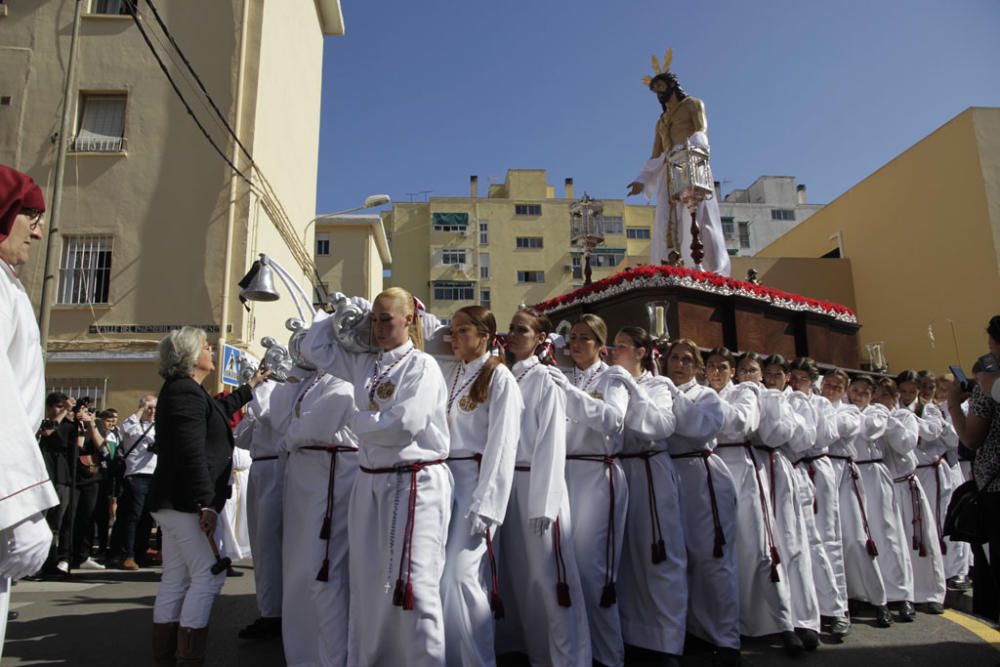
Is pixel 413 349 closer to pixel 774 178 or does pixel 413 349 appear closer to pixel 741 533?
pixel 741 533

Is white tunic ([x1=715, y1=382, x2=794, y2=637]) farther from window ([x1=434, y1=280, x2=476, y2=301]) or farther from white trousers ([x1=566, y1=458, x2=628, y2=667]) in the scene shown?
window ([x1=434, y1=280, x2=476, y2=301])

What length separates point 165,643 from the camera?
4094 millimetres

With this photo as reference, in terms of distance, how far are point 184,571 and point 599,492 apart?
8.31 ft

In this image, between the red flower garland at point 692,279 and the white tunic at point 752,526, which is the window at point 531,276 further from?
the white tunic at point 752,526

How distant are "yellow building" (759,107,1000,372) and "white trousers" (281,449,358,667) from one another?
1859 cm

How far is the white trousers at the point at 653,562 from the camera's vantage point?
15.3ft

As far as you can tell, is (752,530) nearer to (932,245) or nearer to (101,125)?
(101,125)

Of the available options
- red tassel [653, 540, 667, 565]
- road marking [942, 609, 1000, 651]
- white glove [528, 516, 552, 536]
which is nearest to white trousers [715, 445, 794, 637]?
red tassel [653, 540, 667, 565]

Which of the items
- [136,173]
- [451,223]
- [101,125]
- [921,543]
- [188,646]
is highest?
[451,223]

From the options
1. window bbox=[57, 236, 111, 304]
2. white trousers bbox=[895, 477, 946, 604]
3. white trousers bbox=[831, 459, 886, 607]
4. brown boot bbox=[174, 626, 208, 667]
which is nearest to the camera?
brown boot bbox=[174, 626, 208, 667]

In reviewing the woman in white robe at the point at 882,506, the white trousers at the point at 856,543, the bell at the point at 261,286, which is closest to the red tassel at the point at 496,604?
the bell at the point at 261,286

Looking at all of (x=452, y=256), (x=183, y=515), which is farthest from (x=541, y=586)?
(x=452, y=256)

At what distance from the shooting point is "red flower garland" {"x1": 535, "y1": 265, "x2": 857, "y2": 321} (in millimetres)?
8133

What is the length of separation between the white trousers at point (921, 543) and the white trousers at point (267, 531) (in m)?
5.56
